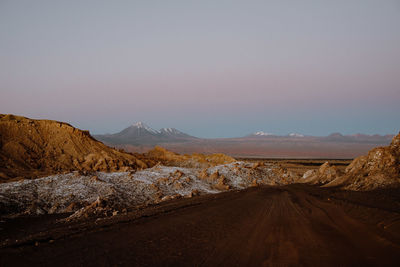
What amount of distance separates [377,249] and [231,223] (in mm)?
3942

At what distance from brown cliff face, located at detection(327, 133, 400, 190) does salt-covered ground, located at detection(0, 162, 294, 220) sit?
31.3 feet

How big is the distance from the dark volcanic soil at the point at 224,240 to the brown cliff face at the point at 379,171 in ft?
18.0

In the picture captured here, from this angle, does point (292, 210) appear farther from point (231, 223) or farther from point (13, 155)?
point (13, 155)

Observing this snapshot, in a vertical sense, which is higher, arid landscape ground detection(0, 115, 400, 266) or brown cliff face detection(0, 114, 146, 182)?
brown cliff face detection(0, 114, 146, 182)

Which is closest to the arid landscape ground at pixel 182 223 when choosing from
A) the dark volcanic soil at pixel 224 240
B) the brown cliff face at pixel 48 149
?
the dark volcanic soil at pixel 224 240

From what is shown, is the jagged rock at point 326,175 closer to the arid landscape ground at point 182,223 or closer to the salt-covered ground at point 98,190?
the arid landscape ground at point 182,223

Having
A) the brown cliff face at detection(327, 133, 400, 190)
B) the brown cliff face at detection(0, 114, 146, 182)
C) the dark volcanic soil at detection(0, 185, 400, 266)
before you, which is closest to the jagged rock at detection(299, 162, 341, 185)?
the brown cliff face at detection(327, 133, 400, 190)

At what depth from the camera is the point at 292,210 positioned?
33.8ft

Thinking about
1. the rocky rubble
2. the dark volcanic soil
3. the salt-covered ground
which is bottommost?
the salt-covered ground

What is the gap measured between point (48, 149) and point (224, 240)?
23.3 metres

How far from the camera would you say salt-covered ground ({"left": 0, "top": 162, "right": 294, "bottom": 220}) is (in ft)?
40.3

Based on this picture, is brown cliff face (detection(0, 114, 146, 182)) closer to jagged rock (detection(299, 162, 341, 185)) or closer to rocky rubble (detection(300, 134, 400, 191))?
rocky rubble (detection(300, 134, 400, 191))

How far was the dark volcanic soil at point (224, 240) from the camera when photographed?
506cm

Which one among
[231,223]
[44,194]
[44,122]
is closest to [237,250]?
[231,223]
